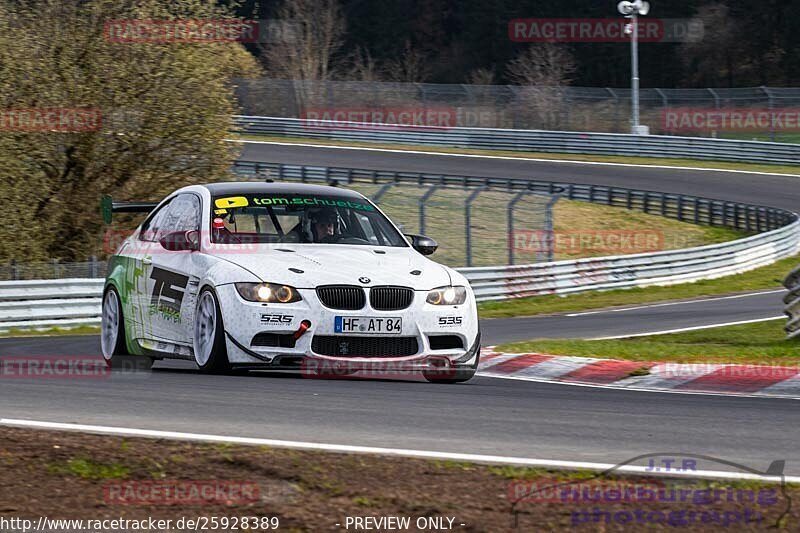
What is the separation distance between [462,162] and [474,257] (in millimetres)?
20276

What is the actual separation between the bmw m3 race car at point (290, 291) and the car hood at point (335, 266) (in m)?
0.01

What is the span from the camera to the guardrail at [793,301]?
13.3 metres

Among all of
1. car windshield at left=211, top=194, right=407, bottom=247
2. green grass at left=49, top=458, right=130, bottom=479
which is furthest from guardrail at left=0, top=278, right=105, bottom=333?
green grass at left=49, top=458, right=130, bottom=479

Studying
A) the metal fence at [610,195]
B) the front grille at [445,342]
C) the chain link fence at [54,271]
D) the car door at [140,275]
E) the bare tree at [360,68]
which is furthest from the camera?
the bare tree at [360,68]

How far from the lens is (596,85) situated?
82750mm

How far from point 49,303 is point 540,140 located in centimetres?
3597

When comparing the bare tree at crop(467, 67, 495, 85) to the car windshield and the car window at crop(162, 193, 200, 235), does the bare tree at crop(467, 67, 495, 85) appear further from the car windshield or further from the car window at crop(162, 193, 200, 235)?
the car windshield

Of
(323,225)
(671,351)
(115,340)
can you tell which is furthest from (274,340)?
(671,351)

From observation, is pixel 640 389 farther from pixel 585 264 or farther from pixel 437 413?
pixel 585 264

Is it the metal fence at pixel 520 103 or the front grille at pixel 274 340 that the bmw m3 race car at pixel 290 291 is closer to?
the front grille at pixel 274 340

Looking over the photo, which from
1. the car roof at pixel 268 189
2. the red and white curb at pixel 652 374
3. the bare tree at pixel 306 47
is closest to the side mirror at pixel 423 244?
the car roof at pixel 268 189

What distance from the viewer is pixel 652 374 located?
993cm

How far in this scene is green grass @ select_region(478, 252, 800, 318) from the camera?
24566 mm

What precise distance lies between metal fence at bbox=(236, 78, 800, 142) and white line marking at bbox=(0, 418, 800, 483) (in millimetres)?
46460
